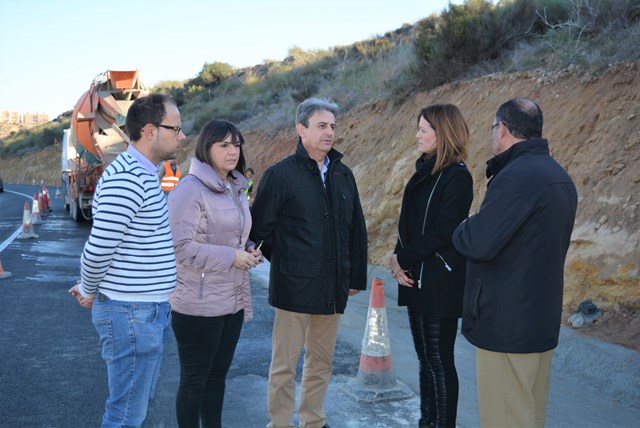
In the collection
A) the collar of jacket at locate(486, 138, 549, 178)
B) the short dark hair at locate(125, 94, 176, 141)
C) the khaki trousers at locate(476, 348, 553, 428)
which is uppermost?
the short dark hair at locate(125, 94, 176, 141)

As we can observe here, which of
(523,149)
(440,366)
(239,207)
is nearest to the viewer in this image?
(523,149)

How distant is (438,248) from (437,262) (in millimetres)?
99

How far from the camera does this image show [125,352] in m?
3.09

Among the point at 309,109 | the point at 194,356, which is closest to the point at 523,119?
the point at 309,109

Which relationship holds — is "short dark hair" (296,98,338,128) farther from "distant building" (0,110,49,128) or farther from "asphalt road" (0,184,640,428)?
"distant building" (0,110,49,128)

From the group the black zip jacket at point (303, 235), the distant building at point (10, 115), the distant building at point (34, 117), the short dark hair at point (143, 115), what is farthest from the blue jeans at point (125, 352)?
the distant building at point (10, 115)

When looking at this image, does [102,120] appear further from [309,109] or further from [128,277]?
[128,277]

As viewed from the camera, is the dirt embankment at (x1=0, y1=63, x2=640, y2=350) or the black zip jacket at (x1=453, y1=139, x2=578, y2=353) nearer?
the black zip jacket at (x1=453, y1=139, x2=578, y2=353)

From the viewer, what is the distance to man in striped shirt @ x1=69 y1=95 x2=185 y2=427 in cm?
302

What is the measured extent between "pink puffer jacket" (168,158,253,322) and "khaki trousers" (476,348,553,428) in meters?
1.46

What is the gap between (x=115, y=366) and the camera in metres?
3.11

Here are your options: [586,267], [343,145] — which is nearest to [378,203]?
[343,145]

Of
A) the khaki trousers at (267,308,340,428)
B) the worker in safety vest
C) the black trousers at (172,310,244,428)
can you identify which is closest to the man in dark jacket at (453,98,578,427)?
the khaki trousers at (267,308,340,428)

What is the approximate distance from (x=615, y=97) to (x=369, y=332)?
5.37 metres
